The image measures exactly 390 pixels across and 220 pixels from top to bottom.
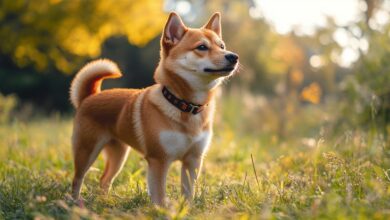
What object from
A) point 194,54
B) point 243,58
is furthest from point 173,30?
point 243,58

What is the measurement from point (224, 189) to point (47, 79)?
16160 mm

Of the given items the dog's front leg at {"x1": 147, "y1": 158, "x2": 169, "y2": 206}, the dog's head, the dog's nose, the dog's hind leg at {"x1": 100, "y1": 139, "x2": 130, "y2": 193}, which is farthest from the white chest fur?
the dog's hind leg at {"x1": 100, "y1": 139, "x2": 130, "y2": 193}

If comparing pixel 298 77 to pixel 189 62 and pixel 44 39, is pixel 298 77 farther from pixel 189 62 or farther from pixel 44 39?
pixel 44 39

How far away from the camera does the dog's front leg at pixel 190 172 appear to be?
3746 millimetres

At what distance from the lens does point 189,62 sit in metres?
3.75

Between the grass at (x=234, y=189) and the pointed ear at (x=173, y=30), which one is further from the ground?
the pointed ear at (x=173, y=30)

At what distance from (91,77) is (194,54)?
119cm

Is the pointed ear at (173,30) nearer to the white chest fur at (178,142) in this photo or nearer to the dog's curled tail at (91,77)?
the dog's curled tail at (91,77)

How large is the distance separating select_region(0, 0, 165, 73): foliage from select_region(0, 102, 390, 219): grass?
619 centimetres

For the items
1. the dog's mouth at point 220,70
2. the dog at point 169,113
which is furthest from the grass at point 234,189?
the dog's mouth at point 220,70

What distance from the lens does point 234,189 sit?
11.4ft

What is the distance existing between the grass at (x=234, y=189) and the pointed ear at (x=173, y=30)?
3.79ft

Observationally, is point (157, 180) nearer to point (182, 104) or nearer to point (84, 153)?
point (182, 104)

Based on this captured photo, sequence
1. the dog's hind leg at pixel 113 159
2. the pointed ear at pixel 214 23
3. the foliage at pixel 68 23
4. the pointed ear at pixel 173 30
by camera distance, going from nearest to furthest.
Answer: the pointed ear at pixel 173 30 → the pointed ear at pixel 214 23 → the dog's hind leg at pixel 113 159 → the foliage at pixel 68 23
